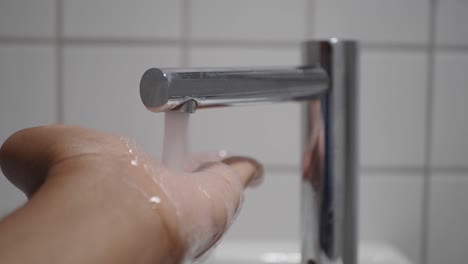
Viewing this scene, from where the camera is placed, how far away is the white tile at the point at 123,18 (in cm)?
55

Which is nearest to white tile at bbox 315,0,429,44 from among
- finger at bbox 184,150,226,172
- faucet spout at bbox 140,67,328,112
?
faucet spout at bbox 140,67,328,112

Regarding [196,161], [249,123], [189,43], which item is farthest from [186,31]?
[196,161]

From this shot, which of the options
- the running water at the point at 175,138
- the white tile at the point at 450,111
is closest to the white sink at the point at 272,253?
the white tile at the point at 450,111

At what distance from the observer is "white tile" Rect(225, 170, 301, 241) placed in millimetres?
583

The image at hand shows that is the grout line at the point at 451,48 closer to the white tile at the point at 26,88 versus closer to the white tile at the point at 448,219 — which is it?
the white tile at the point at 448,219

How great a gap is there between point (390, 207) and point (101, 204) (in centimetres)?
49

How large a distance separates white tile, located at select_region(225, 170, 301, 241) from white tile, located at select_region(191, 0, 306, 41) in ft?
0.50

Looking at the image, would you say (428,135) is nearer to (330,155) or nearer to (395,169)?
(395,169)

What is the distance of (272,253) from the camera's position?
0.55m

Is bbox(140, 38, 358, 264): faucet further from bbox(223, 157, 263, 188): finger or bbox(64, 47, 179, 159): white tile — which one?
bbox(64, 47, 179, 159): white tile

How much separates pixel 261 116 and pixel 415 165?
0.59 feet

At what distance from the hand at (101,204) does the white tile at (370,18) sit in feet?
1.32

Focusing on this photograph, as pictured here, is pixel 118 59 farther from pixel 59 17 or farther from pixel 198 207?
pixel 198 207

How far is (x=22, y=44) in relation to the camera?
54 cm
